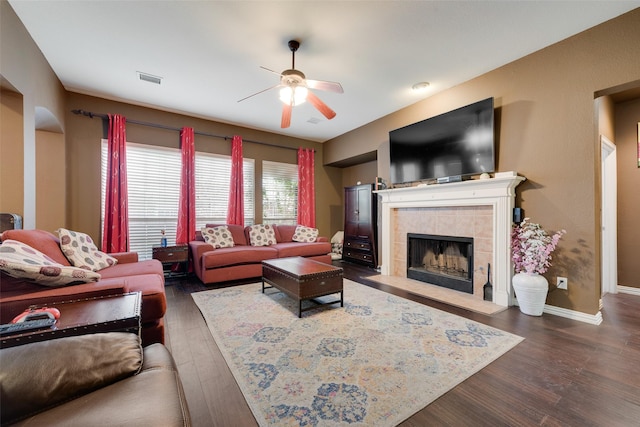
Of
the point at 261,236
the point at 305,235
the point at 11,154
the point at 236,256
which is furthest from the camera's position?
the point at 305,235

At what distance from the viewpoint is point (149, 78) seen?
344 centimetres

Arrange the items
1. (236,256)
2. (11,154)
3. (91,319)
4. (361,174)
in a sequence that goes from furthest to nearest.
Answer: (361,174), (236,256), (11,154), (91,319)

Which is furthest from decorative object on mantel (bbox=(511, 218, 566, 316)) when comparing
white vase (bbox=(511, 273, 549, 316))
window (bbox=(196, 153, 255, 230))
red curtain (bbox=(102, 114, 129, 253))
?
red curtain (bbox=(102, 114, 129, 253))

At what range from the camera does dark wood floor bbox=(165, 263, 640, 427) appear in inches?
53.7

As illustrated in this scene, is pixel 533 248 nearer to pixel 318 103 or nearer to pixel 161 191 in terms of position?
pixel 318 103

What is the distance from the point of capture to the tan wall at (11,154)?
87.7 inches

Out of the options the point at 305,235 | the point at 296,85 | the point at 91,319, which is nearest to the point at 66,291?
the point at 91,319

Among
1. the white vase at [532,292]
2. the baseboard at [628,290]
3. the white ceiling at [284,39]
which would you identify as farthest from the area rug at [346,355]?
the white ceiling at [284,39]

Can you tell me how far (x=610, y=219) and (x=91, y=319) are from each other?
17.6 ft

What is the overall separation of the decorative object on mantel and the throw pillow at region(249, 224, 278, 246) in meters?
3.74

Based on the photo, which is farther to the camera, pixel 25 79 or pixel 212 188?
pixel 212 188

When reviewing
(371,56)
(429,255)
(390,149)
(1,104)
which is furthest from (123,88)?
(429,255)

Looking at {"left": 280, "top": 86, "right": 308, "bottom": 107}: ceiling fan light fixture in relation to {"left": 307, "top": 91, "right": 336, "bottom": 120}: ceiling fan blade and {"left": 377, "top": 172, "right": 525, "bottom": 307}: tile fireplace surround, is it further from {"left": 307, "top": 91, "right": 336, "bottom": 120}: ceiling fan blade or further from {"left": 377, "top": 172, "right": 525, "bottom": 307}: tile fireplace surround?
{"left": 377, "top": 172, "right": 525, "bottom": 307}: tile fireplace surround

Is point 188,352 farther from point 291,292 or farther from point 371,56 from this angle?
point 371,56
